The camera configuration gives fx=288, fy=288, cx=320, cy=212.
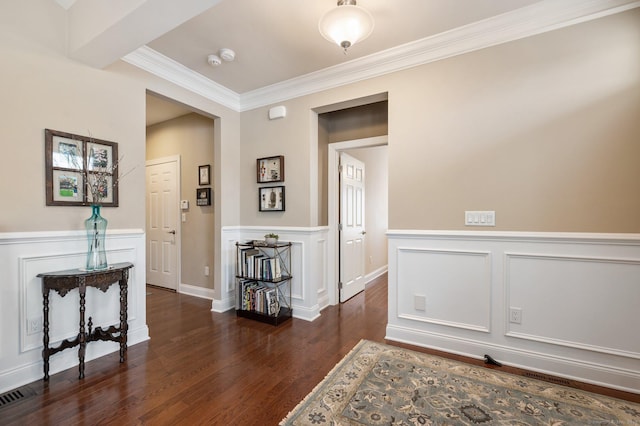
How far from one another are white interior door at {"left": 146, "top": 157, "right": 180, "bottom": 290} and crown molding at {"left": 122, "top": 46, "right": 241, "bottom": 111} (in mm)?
1439

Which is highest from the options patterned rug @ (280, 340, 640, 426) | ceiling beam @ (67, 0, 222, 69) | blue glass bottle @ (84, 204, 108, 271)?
ceiling beam @ (67, 0, 222, 69)

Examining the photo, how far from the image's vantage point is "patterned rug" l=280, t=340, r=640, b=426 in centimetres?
164

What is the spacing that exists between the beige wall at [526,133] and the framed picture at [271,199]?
134 centimetres

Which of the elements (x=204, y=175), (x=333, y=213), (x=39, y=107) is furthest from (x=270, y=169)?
(x=39, y=107)

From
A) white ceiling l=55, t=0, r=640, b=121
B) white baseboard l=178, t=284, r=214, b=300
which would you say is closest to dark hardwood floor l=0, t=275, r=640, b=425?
white baseboard l=178, t=284, r=214, b=300

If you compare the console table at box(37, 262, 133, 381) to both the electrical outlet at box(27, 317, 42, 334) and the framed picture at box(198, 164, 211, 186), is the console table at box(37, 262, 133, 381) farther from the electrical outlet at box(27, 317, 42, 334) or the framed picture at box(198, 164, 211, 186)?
the framed picture at box(198, 164, 211, 186)

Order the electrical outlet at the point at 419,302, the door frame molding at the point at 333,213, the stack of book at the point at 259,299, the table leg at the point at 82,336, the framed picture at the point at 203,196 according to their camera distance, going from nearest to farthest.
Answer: the table leg at the point at 82,336 → the electrical outlet at the point at 419,302 → the stack of book at the point at 259,299 → the door frame molding at the point at 333,213 → the framed picture at the point at 203,196

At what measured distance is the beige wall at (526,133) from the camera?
1.99 metres

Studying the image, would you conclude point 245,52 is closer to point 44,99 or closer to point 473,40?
point 44,99

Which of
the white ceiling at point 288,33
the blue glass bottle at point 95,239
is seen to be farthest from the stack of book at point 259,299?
the white ceiling at point 288,33

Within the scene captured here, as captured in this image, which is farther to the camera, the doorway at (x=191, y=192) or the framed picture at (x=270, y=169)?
the doorway at (x=191, y=192)

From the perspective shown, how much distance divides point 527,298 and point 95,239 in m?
3.40

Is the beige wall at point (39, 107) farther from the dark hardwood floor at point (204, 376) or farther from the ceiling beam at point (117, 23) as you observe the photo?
the dark hardwood floor at point (204, 376)

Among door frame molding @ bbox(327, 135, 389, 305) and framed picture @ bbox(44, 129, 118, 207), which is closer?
framed picture @ bbox(44, 129, 118, 207)
